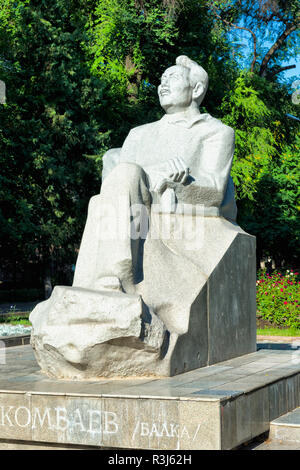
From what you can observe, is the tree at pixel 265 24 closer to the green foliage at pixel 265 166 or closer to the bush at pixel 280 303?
the green foliage at pixel 265 166

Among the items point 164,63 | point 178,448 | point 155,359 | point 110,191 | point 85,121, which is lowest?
point 178,448

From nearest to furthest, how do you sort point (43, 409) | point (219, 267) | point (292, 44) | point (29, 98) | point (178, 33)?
point (43, 409) < point (219, 267) < point (29, 98) < point (178, 33) < point (292, 44)

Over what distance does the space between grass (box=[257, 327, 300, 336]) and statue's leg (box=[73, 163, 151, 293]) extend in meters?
6.73

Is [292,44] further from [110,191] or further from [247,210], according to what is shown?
[110,191]

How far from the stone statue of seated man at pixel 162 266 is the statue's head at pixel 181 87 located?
0.4 inches

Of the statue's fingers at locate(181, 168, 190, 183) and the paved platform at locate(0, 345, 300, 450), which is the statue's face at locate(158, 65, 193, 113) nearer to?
the statue's fingers at locate(181, 168, 190, 183)

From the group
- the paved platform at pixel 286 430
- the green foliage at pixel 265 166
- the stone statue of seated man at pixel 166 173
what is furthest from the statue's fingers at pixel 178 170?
the green foliage at pixel 265 166

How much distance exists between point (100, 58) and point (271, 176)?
20.7 feet

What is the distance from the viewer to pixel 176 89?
21.2 feet

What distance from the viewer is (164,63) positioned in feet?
64.8

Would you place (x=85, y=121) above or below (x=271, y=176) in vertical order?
above

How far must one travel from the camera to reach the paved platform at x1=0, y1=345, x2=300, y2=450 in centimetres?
390

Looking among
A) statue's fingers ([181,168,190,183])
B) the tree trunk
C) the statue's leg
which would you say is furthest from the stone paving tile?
the tree trunk

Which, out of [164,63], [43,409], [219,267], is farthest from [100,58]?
[43,409]
